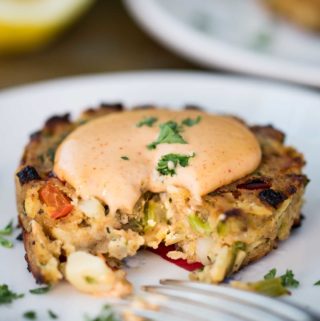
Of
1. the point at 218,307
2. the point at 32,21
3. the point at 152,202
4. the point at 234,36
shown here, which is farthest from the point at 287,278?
the point at 32,21

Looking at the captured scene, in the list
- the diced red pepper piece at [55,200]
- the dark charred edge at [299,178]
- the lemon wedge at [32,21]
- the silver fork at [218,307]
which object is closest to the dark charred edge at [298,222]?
the dark charred edge at [299,178]

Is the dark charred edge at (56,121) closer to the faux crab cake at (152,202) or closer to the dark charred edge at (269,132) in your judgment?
the faux crab cake at (152,202)

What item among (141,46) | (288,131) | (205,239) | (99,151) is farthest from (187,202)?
(141,46)

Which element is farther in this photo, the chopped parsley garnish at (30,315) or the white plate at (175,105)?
the white plate at (175,105)

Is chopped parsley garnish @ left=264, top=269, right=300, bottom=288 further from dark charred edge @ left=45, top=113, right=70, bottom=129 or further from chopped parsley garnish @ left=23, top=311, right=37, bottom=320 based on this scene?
dark charred edge @ left=45, top=113, right=70, bottom=129

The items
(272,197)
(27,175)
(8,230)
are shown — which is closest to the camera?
(272,197)

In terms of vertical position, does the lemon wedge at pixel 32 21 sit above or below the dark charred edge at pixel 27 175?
above

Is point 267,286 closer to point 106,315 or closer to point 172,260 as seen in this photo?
point 172,260
